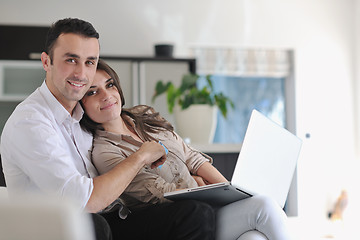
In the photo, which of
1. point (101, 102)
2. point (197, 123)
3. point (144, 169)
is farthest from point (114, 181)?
point (197, 123)

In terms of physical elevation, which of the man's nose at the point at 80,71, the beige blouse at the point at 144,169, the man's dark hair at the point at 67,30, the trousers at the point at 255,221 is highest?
→ the man's dark hair at the point at 67,30

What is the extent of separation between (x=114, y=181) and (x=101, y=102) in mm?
425

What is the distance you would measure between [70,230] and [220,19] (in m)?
5.47

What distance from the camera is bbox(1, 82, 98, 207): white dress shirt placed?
146 cm

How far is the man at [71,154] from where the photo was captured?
147 centimetres

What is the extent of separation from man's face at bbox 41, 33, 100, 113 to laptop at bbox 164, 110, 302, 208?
1.45ft

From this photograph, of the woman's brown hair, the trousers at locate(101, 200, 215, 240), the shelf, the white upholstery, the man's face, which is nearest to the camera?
the white upholstery

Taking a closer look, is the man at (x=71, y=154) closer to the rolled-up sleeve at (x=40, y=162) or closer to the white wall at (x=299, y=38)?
the rolled-up sleeve at (x=40, y=162)

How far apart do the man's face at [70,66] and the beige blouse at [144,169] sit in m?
0.20

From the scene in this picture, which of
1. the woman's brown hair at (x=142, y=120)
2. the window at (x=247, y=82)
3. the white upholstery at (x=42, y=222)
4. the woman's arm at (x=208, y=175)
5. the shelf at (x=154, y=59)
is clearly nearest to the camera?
the white upholstery at (x=42, y=222)

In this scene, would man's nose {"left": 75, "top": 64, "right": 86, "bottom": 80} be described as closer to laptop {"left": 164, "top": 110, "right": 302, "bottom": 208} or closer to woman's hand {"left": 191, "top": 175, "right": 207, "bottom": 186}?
laptop {"left": 164, "top": 110, "right": 302, "bottom": 208}

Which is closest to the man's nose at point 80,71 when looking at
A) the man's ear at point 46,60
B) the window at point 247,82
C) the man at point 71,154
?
the man at point 71,154

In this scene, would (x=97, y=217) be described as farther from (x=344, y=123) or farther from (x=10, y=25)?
(x=344, y=123)

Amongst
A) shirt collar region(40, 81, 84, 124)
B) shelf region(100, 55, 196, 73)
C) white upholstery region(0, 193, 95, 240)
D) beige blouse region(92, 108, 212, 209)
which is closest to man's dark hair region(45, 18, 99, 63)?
shirt collar region(40, 81, 84, 124)
